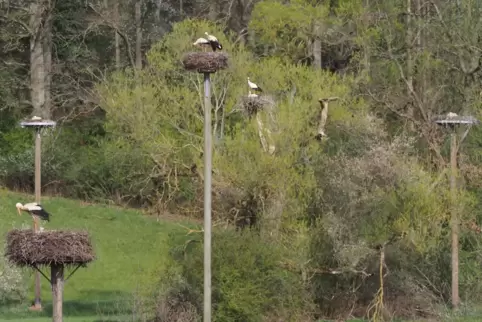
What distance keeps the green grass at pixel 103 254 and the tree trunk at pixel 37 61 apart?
18.2ft

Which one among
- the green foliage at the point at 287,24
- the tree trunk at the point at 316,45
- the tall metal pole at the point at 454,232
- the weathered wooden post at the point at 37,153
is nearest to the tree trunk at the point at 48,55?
the green foliage at the point at 287,24

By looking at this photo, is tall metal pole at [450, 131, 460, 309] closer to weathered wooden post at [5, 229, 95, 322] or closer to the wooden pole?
weathered wooden post at [5, 229, 95, 322]

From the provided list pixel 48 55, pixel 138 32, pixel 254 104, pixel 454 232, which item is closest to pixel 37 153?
pixel 254 104

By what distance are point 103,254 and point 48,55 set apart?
1550 cm

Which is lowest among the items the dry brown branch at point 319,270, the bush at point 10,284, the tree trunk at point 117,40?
the bush at point 10,284

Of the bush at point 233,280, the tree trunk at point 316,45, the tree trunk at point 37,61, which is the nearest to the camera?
the bush at point 233,280

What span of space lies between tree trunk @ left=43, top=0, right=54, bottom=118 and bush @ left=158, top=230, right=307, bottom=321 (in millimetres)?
25809

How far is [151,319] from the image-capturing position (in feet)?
85.1

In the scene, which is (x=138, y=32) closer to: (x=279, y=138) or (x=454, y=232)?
(x=279, y=138)

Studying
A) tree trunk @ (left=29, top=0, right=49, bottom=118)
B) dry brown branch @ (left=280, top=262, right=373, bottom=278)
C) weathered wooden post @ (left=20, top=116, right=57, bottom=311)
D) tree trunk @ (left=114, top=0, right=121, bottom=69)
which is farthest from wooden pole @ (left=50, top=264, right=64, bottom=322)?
tree trunk @ (left=114, top=0, right=121, bottom=69)

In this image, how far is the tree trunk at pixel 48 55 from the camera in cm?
5047

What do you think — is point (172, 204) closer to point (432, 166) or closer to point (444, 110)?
point (444, 110)

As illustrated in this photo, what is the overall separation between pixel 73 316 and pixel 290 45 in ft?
61.5

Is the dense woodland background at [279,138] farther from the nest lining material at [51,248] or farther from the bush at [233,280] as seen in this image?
the nest lining material at [51,248]
